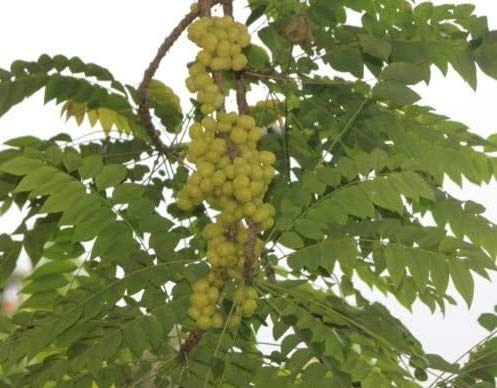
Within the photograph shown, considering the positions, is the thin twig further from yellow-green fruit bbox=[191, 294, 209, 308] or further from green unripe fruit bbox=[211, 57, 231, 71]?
yellow-green fruit bbox=[191, 294, 209, 308]

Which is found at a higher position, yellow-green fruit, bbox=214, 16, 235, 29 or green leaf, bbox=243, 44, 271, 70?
green leaf, bbox=243, 44, 271, 70

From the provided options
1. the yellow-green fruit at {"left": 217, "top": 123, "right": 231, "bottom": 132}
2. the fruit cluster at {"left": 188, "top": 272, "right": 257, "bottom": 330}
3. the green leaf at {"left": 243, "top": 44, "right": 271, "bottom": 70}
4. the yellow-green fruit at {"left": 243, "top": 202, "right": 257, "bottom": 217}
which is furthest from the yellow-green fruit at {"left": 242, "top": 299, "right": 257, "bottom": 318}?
the green leaf at {"left": 243, "top": 44, "right": 271, "bottom": 70}

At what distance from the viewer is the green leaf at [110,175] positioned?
1.22m

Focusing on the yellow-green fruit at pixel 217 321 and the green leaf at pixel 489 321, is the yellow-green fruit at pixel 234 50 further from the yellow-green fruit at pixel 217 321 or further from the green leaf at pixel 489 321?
the green leaf at pixel 489 321

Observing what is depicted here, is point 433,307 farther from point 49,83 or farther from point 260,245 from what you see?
point 49,83

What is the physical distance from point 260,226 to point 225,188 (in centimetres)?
7

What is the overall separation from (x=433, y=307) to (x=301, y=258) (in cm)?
41

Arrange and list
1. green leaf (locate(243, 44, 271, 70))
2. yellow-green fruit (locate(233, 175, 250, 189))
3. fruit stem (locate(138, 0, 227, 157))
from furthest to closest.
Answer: green leaf (locate(243, 44, 271, 70)) < fruit stem (locate(138, 0, 227, 157)) < yellow-green fruit (locate(233, 175, 250, 189))

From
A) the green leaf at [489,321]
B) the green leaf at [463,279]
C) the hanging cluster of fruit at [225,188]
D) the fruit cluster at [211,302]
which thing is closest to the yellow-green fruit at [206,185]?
the hanging cluster of fruit at [225,188]

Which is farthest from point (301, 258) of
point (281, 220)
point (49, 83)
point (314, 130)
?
point (49, 83)

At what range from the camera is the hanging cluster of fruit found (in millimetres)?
1174

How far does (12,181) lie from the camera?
60.1 inches

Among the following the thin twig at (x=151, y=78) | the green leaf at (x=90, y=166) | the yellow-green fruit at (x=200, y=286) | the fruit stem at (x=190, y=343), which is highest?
the thin twig at (x=151, y=78)

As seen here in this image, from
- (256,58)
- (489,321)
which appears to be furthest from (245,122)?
(489,321)
